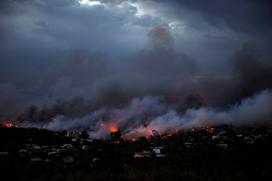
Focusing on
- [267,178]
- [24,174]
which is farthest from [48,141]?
[267,178]

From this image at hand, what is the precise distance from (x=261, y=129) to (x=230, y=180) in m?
109

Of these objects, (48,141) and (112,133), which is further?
(112,133)

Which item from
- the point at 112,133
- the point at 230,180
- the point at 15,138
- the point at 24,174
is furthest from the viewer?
the point at 112,133

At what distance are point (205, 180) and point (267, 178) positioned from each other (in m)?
3.69

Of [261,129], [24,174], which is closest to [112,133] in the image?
[261,129]

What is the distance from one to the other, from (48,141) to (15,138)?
31.0 ft

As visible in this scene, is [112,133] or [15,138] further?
[112,133]

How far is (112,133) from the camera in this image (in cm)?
10569

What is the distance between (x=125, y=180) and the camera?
11.2 meters

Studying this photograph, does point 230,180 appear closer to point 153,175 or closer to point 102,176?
point 153,175

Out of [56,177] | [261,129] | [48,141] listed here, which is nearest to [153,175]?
[56,177]

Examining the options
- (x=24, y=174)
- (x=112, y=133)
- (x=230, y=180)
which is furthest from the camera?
(x=112, y=133)

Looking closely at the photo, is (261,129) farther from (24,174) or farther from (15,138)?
(24,174)

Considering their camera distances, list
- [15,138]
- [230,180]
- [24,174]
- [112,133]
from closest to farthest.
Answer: [230,180]
[24,174]
[15,138]
[112,133]
